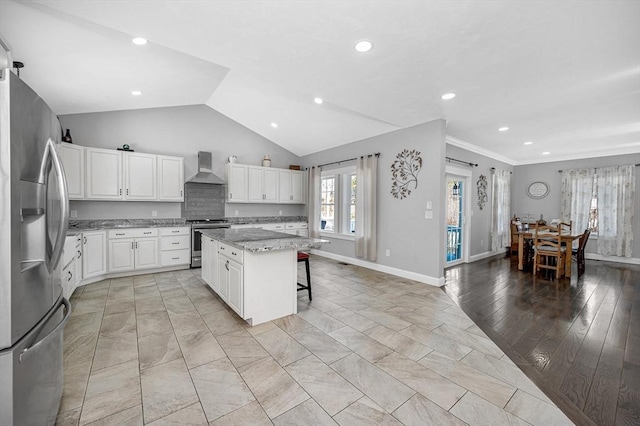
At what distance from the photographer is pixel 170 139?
5.39 m

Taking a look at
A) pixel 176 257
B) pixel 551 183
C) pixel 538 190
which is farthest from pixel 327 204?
pixel 551 183

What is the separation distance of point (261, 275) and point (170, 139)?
4.01 m

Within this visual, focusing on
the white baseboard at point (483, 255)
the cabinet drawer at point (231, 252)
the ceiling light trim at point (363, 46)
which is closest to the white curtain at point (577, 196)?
the white baseboard at point (483, 255)

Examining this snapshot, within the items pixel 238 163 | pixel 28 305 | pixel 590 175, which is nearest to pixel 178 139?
pixel 238 163

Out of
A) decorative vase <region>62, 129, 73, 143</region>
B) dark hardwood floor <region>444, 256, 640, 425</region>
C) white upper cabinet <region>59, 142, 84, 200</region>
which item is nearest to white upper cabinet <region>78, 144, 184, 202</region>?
white upper cabinet <region>59, 142, 84, 200</region>

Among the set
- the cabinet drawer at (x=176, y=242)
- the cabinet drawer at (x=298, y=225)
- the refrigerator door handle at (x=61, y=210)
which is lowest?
the cabinet drawer at (x=176, y=242)

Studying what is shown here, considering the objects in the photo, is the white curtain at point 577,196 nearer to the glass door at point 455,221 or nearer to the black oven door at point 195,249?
the glass door at point 455,221

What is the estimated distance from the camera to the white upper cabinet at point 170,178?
498 centimetres

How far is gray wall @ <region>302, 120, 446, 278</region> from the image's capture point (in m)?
4.17

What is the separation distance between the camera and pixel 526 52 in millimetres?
2441

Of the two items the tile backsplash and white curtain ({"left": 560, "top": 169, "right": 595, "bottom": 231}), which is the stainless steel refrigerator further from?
white curtain ({"left": 560, "top": 169, "right": 595, "bottom": 231})

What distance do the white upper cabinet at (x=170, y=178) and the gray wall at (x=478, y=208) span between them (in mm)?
5258

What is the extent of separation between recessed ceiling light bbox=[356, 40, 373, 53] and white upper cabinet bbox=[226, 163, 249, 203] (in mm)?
4018

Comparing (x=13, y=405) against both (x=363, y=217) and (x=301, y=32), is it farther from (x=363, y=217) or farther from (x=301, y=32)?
(x=363, y=217)
